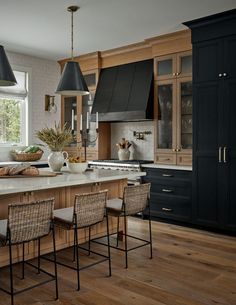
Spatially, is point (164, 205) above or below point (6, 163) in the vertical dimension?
below

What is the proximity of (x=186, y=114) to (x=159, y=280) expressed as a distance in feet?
9.12

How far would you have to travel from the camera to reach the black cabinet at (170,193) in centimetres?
492

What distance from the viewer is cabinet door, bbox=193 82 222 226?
15.0 ft

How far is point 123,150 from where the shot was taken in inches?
240

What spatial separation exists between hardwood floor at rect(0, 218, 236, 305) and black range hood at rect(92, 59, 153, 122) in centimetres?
226

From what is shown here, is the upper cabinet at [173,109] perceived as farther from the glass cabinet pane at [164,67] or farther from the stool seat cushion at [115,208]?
the stool seat cushion at [115,208]

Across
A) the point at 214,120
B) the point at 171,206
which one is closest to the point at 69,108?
the point at 171,206

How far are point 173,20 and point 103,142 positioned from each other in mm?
2684

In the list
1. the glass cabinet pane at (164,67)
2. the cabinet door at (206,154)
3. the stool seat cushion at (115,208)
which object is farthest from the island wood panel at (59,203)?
the glass cabinet pane at (164,67)

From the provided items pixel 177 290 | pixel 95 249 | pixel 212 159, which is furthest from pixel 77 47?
pixel 177 290

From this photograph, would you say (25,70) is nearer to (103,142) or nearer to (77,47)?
(77,47)

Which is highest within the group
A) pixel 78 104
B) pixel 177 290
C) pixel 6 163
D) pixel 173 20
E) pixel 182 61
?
pixel 173 20

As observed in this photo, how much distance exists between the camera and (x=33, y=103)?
6582mm

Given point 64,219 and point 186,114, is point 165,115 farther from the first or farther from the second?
point 64,219
